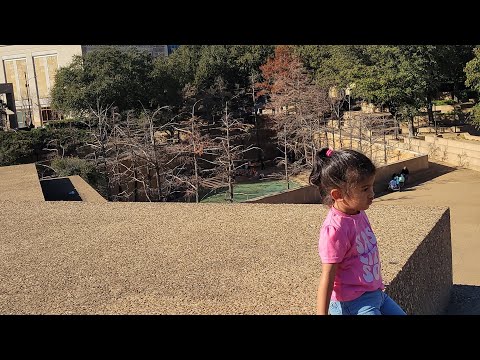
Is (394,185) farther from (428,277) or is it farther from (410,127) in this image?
(428,277)

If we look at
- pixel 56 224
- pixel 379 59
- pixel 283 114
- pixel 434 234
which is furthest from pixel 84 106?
pixel 434 234

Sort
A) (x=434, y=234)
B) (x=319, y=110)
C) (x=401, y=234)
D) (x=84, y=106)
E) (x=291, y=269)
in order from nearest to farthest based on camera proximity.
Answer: (x=291, y=269), (x=401, y=234), (x=434, y=234), (x=84, y=106), (x=319, y=110)

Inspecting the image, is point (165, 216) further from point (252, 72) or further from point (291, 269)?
point (252, 72)

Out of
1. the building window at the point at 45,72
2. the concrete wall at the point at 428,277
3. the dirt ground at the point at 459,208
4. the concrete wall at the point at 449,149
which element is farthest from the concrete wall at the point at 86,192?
the building window at the point at 45,72

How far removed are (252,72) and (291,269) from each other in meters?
30.9

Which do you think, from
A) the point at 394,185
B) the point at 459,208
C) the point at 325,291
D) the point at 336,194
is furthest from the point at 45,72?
the point at 325,291

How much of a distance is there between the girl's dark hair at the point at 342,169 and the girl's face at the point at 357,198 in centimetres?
2

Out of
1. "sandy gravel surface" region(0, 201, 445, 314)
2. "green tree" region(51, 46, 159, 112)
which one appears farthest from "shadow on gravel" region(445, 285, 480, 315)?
"green tree" region(51, 46, 159, 112)

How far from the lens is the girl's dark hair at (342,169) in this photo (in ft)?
7.98

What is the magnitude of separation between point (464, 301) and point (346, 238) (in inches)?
231

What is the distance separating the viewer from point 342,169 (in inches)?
96.0

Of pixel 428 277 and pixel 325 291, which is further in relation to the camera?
pixel 428 277

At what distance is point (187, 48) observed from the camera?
3622 centimetres
